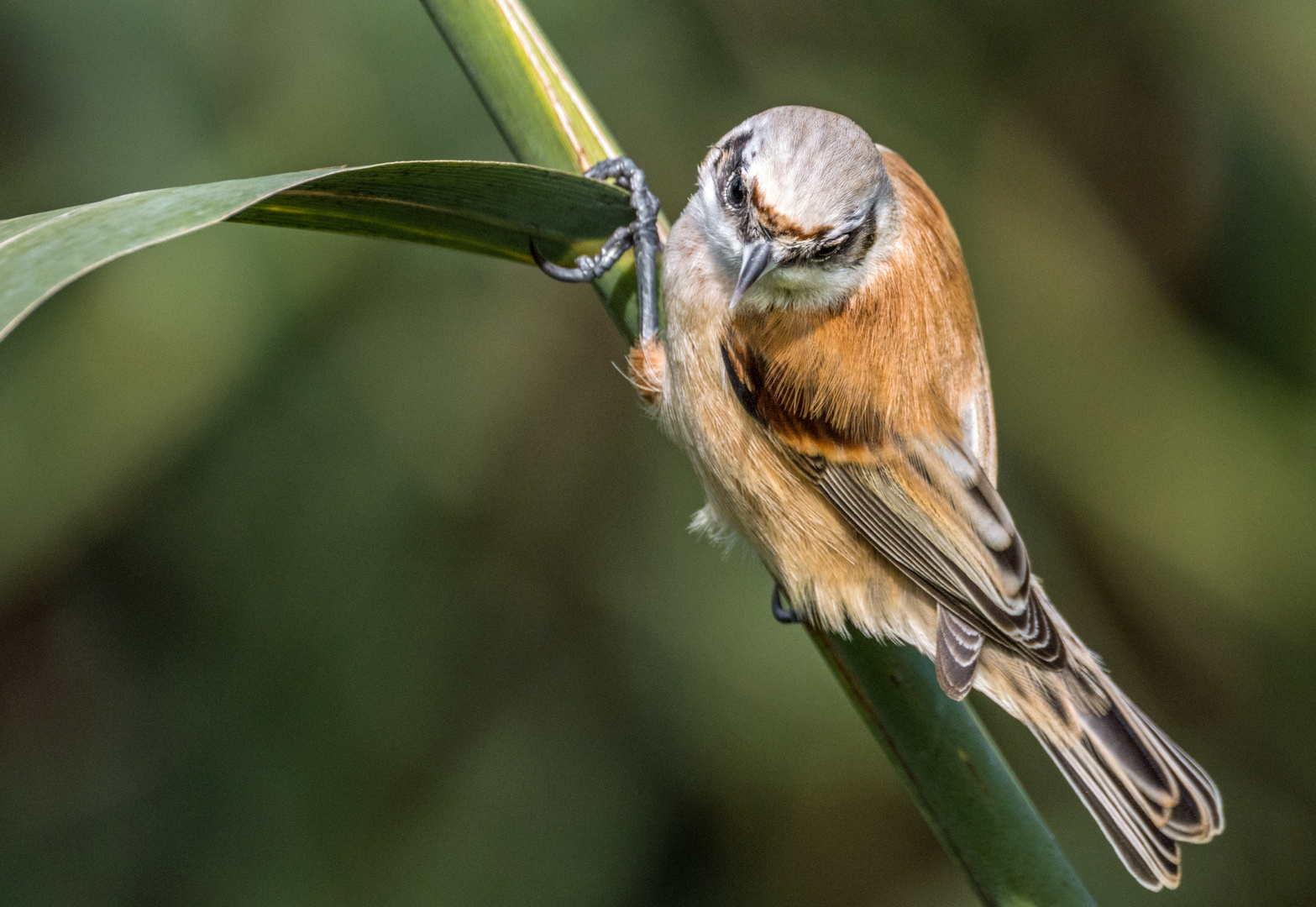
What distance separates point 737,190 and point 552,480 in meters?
1.37

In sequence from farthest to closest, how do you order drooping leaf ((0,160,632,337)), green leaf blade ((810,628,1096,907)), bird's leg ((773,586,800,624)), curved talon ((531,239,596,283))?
1. bird's leg ((773,586,800,624))
2. curved talon ((531,239,596,283))
3. green leaf blade ((810,628,1096,907))
4. drooping leaf ((0,160,632,337))

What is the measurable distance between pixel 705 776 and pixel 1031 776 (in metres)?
0.89

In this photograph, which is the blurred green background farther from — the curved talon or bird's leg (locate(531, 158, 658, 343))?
the curved talon

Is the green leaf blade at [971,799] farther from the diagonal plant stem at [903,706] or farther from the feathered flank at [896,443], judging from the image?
the feathered flank at [896,443]

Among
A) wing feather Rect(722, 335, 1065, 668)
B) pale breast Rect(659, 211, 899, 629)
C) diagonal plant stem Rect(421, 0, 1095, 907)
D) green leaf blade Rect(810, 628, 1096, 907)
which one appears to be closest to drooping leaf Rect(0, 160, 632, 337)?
diagonal plant stem Rect(421, 0, 1095, 907)

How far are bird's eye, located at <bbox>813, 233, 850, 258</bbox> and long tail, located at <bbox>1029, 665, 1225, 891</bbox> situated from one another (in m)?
0.90

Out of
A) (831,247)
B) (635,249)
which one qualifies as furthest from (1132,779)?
(635,249)

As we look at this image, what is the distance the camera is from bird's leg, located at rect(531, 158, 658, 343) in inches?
67.5

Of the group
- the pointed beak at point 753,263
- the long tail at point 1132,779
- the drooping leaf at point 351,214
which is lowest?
the long tail at point 1132,779

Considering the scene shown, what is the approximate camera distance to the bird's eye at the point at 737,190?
5.80ft

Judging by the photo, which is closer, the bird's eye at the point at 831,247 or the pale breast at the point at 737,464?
the bird's eye at the point at 831,247

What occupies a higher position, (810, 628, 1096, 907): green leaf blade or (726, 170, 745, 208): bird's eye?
(726, 170, 745, 208): bird's eye

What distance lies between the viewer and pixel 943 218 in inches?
84.8

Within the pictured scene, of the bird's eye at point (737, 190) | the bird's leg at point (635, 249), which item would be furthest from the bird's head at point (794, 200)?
the bird's leg at point (635, 249)
